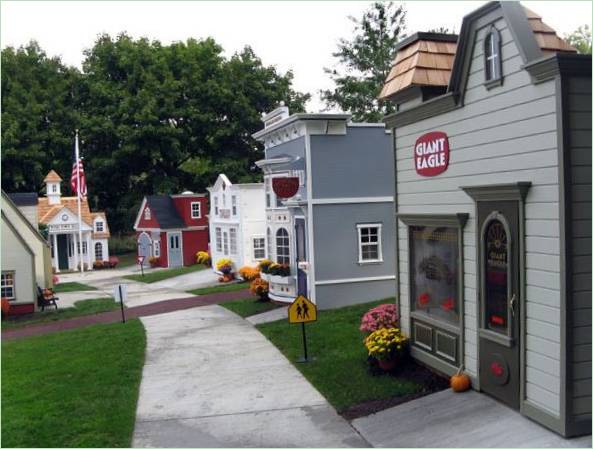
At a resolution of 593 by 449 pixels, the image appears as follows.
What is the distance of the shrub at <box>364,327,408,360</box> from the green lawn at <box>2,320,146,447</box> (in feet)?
14.8

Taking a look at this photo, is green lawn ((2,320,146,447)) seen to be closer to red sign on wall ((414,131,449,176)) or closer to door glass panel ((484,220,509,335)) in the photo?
door glass panel ((484,220,509,335))

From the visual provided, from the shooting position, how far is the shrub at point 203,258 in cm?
4072

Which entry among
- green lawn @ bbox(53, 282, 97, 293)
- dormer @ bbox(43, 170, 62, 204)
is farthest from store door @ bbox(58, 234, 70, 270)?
green lawn @ bbox(53, 282, 97, 293)

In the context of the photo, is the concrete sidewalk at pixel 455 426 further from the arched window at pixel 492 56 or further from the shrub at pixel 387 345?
the arched window at pixel 492 56

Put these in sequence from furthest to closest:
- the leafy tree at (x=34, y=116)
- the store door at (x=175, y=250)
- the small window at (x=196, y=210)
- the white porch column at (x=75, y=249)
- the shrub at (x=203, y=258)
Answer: the leafy tree at (x=34, y=116)
the white porch column at (x=75, y=249)
the small window at (x=196, y=210)
the store door at (x=175, y=250)
the shrub at (x=203, y=258)

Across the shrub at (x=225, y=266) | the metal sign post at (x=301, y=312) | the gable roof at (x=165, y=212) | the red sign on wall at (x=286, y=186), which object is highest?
the red sign on wall at (x=286, y=186)

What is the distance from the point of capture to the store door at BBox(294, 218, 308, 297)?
65.8 ft

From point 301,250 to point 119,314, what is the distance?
26.4 ft

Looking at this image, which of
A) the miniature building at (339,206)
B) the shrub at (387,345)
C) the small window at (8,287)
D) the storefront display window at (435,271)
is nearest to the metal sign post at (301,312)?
the shrub at (387,345)

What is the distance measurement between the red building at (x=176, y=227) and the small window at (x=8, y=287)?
53.0 ft

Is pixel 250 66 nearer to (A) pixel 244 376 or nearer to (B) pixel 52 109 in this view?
(B) pixel 52 109

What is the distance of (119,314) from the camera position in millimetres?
23750

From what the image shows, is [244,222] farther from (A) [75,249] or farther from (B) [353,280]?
(A) [75,249]

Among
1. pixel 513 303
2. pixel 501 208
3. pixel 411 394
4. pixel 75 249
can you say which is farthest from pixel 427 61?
pixel 75 249
